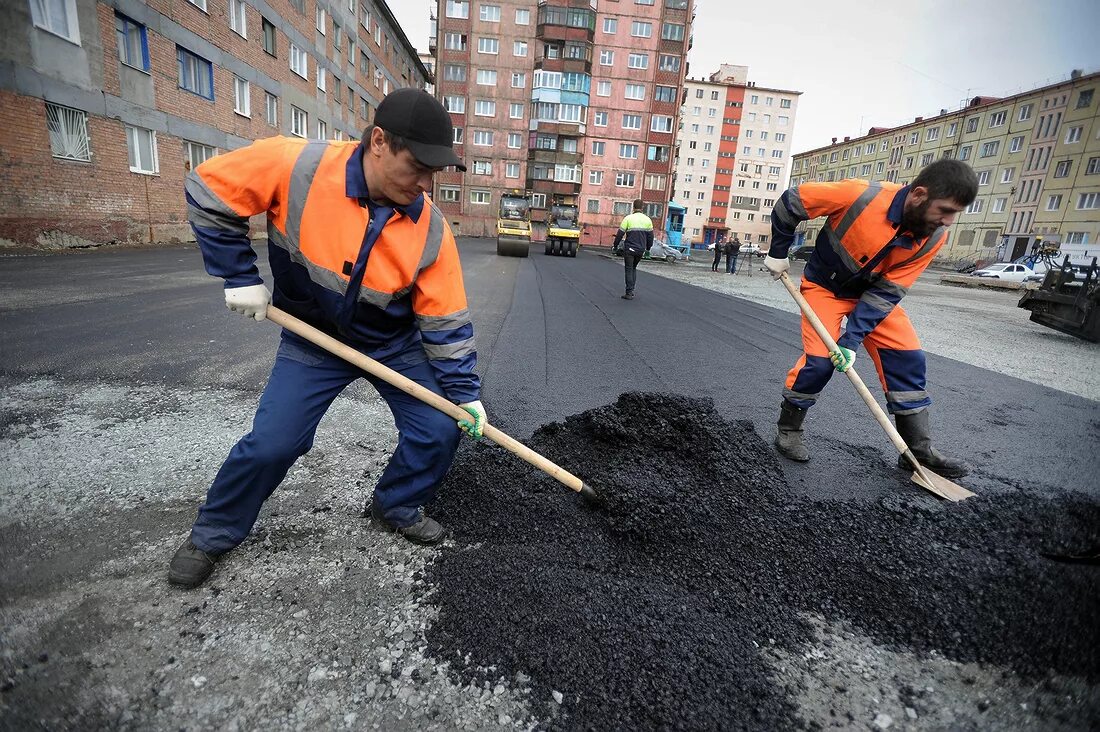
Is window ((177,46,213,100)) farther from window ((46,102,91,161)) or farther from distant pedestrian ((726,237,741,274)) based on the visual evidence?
distant pedestrian ((726,237,741,274))

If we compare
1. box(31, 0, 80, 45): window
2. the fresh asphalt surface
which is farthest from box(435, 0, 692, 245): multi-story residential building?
the fresh asphalt surface

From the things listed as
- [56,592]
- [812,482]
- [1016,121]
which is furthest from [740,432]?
[1016,121]

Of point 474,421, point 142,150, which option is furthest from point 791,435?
point 142,150

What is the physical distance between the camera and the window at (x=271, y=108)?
19031 mm

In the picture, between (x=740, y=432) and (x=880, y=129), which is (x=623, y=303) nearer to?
(x=740, y=432)

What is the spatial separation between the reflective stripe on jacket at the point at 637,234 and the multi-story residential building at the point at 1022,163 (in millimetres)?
30868

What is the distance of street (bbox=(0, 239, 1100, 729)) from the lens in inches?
59.6

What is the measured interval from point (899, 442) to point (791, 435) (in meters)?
0.56

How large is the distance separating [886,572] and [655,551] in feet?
3.00

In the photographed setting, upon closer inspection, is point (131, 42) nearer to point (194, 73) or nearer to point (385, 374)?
point (194, 73)

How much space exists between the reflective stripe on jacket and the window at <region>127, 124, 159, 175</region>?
12.0 m

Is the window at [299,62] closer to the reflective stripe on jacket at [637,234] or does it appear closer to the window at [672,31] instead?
the reflective stripe on jacket at [637,234]

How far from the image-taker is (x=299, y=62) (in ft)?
69.7

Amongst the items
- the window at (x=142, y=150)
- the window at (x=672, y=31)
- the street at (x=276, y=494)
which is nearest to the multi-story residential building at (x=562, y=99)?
the window at (x=672, y=31)
